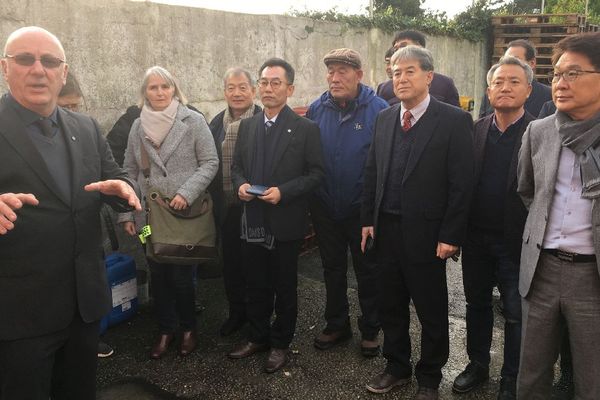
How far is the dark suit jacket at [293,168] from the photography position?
3346mm

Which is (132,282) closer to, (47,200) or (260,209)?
(260,209)

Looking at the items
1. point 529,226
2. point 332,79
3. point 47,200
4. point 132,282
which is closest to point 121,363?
point 132,282

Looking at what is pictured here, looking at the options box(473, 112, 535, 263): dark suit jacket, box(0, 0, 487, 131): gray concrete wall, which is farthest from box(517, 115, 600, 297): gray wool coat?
box(0, 0, 487, 131): gray concrete wall

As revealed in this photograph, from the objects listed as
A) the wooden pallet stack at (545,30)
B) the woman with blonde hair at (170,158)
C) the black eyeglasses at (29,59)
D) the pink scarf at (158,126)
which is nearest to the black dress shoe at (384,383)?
the woman with blonde hair at (170,158)

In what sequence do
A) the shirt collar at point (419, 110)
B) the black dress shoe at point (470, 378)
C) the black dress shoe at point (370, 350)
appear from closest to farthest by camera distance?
the shirt collar at point (419, 110), the black dress shoe at point (470, 378), the black dress shoe at point (370, 350)

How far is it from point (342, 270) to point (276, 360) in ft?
2.65

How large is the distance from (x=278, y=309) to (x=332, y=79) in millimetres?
1678

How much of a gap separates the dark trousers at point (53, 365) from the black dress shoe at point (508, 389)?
91.3 inches

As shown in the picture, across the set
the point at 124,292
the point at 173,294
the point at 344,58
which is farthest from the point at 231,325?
the point at 344,58

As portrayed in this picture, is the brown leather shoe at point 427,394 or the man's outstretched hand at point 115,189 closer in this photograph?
the man's outstretched hand at point 115,189

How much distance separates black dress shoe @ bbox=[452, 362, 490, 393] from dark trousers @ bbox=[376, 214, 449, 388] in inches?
7.4

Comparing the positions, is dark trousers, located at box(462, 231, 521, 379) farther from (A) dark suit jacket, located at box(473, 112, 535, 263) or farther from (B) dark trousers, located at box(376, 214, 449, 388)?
(B) dark trousers, located at box(376, 214, 449, 388)

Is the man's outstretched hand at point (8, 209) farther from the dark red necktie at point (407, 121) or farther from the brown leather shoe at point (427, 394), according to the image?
the brown leather shoe at point (427, 394)

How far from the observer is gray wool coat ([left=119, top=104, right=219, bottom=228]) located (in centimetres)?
343
